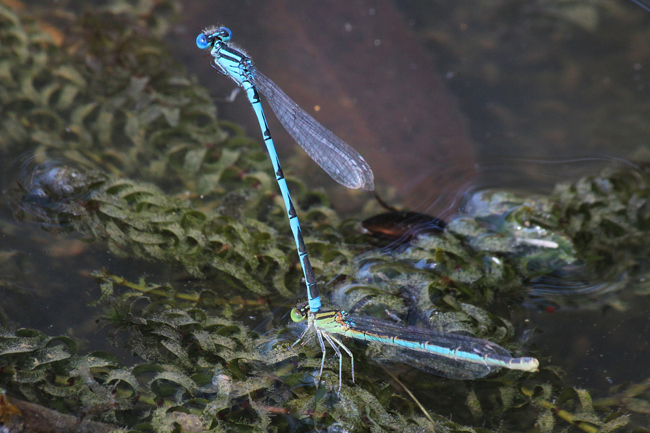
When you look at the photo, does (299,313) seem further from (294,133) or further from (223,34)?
(223,34)

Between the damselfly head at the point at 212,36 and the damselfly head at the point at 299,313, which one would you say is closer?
the damselfly head at the point at 299,313

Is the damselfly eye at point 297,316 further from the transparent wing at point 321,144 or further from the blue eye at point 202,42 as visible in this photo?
the blue eye at point 202,42

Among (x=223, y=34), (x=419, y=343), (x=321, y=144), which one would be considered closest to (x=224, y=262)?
(x=321, y=144)

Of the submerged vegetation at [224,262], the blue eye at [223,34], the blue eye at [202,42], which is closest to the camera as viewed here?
the submerged vegetation at [224,262]

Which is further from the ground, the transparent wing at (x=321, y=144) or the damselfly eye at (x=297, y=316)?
the transparent wing at (x=321, y=144)

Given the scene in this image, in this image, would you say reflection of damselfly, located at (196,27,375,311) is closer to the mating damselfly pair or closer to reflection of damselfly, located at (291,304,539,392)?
the mating damselfly pair

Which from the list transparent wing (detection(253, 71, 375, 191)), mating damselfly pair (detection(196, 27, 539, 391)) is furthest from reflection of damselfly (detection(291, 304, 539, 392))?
transparent wing (detection(253, 71, 375, 191))

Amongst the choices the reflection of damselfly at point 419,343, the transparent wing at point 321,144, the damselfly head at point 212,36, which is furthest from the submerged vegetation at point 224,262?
the damselfly head at point 212,36
